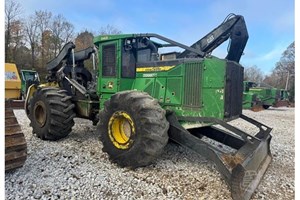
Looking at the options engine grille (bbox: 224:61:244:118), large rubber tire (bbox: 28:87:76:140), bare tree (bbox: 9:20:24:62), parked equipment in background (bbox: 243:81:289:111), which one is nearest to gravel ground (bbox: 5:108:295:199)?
large rubber tire (bbox: 28:87:76:140)

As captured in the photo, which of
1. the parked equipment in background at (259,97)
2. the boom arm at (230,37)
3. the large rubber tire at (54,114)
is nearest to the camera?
the boom arm at (230,37)

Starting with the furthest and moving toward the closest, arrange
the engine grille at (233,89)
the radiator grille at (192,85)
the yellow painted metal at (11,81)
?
the yellow painted metal at (11,81) → the radiator grille at (192,85) → the engine grille at (233,89)

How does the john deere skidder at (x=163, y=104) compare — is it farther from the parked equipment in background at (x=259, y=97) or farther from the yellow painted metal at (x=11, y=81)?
the parked equipment in background at (x=259, y=97)

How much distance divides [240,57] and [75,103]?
14.1ft

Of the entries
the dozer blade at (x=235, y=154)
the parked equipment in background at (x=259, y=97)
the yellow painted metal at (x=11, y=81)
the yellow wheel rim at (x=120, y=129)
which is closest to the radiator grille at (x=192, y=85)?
the dozer blade at (x=235, y=154)

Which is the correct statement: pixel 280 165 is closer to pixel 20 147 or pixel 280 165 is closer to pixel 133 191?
pixel 133 191

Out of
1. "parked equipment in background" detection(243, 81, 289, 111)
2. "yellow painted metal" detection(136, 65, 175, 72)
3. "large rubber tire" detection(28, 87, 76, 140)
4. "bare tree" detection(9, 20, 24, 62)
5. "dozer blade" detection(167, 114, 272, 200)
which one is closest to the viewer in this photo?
"dozer blade" detection(167, 114, 272, 200)

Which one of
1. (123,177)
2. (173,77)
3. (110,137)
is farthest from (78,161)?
(173,77)

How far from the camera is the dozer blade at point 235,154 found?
143 inches

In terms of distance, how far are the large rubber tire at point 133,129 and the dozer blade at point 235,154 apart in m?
0.41

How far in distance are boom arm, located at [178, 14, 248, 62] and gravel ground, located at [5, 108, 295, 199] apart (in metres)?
2.41

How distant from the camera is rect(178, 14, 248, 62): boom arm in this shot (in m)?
5.74

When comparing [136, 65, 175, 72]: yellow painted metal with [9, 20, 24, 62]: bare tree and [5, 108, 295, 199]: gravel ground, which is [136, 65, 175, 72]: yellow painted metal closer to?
[5, 108, 295, 199]: gravel ground

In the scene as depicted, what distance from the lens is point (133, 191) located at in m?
3.84
